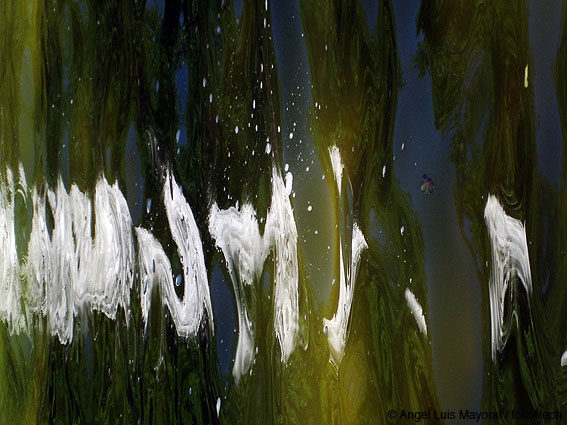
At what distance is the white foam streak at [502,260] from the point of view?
1.78 ft

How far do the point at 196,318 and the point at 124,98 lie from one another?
9.9 inches

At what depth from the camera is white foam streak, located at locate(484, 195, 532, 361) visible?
0.54m

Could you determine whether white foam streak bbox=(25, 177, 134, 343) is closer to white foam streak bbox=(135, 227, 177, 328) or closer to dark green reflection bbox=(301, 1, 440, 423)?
white foam streak bbox=(135, 227, 177, 328)

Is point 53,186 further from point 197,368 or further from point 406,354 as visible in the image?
point 406,354

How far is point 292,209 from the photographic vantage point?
589 millimetres

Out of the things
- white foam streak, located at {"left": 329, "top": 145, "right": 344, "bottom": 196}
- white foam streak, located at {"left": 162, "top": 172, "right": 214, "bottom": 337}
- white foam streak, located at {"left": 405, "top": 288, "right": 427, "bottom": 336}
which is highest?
white foam streak, located at {"left": 329, "top": 145, "right": 344, "bottom": 196}

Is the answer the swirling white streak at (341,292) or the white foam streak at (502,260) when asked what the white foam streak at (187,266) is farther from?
the white foam streak at (502,260)

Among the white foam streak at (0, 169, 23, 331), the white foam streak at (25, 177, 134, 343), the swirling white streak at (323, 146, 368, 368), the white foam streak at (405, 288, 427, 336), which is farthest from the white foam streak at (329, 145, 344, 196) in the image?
the white foam streak at (0, 169, 23, 331)

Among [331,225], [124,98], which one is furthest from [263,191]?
[124,98]

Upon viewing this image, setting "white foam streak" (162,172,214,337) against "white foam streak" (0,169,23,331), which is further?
"white foam streak" (0,169,23,331)

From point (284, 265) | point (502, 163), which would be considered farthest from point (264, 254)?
point (502, 163)

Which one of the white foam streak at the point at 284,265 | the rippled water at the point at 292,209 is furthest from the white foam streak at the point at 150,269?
the white foam streak at the point at 284,265

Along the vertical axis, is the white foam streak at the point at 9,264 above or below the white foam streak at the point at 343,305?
above

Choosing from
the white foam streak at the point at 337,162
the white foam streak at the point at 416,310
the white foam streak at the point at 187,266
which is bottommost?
the white foam streak at the point at 416,310
